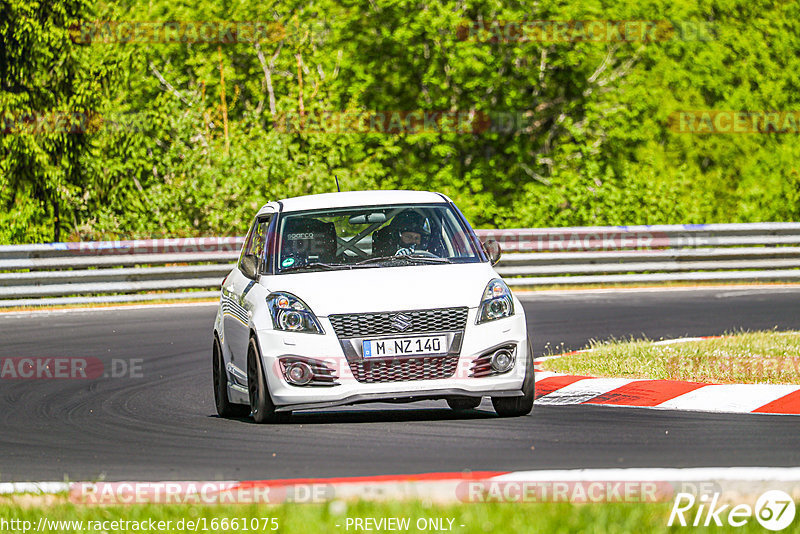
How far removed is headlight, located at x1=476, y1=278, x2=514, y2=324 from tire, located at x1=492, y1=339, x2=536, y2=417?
0.99 feet

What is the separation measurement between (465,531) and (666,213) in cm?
2297

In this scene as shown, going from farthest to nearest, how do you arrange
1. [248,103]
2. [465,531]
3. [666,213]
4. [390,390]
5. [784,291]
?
1. [248,103]
2. [666,213]
3. [784,291]
4. [390,390]
5. [465,531]

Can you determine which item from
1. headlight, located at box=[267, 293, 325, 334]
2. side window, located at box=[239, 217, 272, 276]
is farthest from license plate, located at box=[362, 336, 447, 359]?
side window, located at box=[239, 217, 272, 276]

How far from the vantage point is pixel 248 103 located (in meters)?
46.2

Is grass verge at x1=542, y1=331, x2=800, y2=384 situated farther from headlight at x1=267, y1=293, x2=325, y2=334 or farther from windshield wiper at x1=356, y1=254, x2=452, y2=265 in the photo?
headlight at x1=267, y1=293, x2=325, y2=334

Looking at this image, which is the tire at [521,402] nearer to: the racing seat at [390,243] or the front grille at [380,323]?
the front grille at [380,323]

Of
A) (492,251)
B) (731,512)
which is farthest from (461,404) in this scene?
(731,512)

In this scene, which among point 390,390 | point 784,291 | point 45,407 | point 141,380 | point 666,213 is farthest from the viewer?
point 666,213

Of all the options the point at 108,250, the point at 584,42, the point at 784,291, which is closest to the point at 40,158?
the point at 108,250

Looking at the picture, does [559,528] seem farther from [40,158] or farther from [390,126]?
[390,126]

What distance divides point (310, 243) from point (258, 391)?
1246 millimetres

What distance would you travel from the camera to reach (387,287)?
991 cm

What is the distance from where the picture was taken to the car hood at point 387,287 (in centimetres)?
978

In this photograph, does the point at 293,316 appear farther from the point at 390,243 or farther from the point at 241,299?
the point at 390,243
